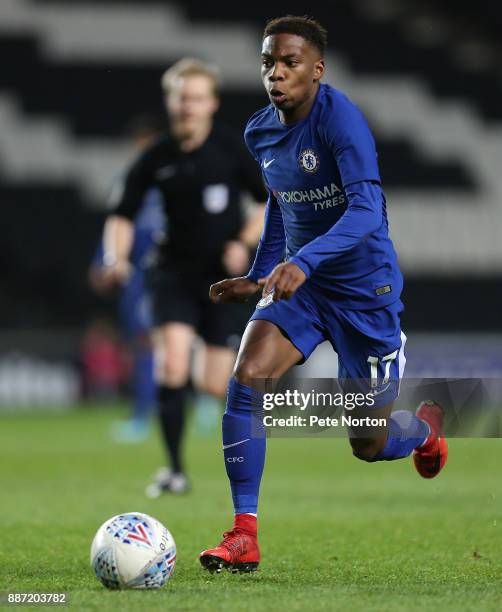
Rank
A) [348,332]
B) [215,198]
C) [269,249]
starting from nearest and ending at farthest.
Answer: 1. [348,332]
2. [269,249]
3. [215,198]

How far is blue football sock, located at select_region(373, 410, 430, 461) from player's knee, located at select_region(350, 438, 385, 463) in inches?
1.7

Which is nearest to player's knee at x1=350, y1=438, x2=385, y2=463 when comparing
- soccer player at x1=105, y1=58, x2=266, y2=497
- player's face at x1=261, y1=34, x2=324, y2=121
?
player's face at x1=261, y1=34, x2=324, y2=121

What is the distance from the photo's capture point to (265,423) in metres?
4.57

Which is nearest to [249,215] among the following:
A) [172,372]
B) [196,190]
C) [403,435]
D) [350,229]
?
[196,190]

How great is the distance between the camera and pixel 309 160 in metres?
4.50

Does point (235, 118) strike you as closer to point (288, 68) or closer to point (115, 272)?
point (115, 272)

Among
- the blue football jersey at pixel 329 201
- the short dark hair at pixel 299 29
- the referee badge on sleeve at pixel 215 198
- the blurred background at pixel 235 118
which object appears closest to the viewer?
the blue football jersey at pixel 329 201

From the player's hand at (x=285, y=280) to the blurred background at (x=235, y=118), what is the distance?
1481cm

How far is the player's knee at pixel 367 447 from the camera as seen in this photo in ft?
15.7

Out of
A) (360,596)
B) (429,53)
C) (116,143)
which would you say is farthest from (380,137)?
(360,596)

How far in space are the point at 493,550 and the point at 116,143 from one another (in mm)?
16815

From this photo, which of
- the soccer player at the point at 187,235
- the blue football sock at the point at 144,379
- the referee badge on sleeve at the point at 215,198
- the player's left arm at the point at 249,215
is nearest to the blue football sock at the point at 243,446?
the soccer player at the point at 187,235

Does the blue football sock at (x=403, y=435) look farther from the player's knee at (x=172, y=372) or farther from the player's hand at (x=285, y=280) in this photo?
the player's knee at (x=172, y=372)

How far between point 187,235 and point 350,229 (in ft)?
11.6
